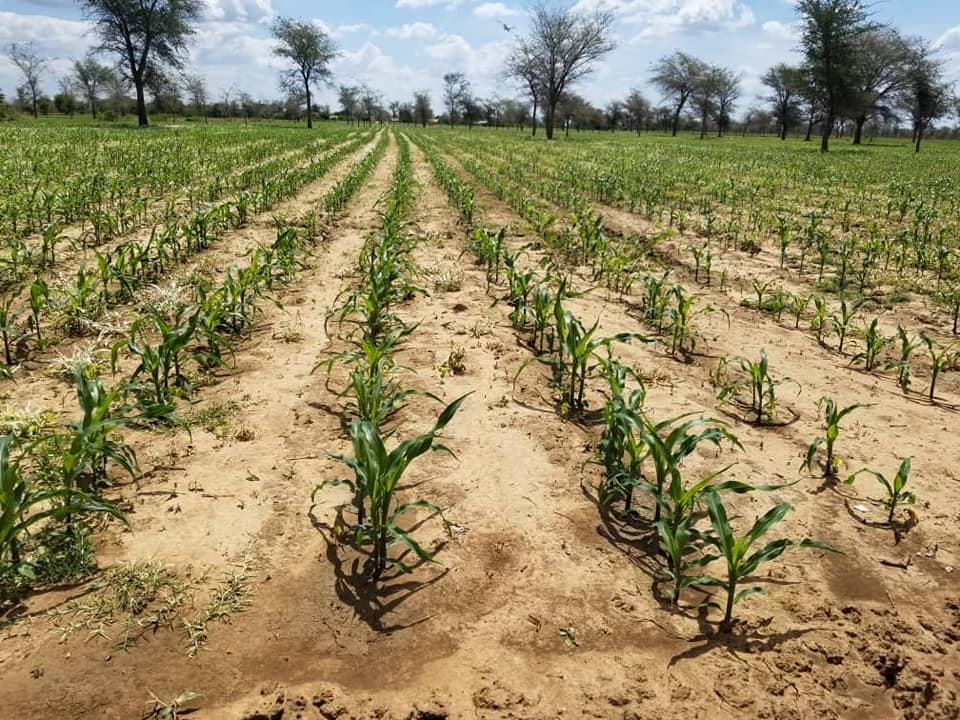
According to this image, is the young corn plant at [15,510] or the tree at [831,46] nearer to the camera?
the young corn plant at [15,510]

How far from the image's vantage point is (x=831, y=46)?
30.6 metres

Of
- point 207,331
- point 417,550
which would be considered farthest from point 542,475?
point 207,331

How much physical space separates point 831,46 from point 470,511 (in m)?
36.8

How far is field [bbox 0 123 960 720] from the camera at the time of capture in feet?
6.98

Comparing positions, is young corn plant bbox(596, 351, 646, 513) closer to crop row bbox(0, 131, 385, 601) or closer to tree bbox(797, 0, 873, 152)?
crop row bbox(0, 131, 385, 601)

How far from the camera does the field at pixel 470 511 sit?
6.98ft

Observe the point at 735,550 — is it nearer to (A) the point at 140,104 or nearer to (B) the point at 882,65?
(A) the point at 140,104

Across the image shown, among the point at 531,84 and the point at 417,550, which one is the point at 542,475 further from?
the point at 531,84

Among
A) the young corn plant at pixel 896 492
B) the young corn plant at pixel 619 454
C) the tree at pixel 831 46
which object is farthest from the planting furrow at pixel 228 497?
the tree at pixel 831 46

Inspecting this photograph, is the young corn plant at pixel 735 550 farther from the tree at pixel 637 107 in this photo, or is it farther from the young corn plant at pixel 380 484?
the tree at pixel 637 107

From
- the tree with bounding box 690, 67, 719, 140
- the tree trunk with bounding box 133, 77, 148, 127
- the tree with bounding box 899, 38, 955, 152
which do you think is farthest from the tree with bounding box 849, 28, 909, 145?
the tree trunk with bounding box 133, 77, 148, 127

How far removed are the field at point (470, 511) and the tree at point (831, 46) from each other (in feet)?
102

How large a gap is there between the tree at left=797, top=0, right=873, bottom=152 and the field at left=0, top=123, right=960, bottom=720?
3101 centimetres

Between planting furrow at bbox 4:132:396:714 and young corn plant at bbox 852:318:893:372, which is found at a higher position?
young corn plant at bbox 852:318:893:372
